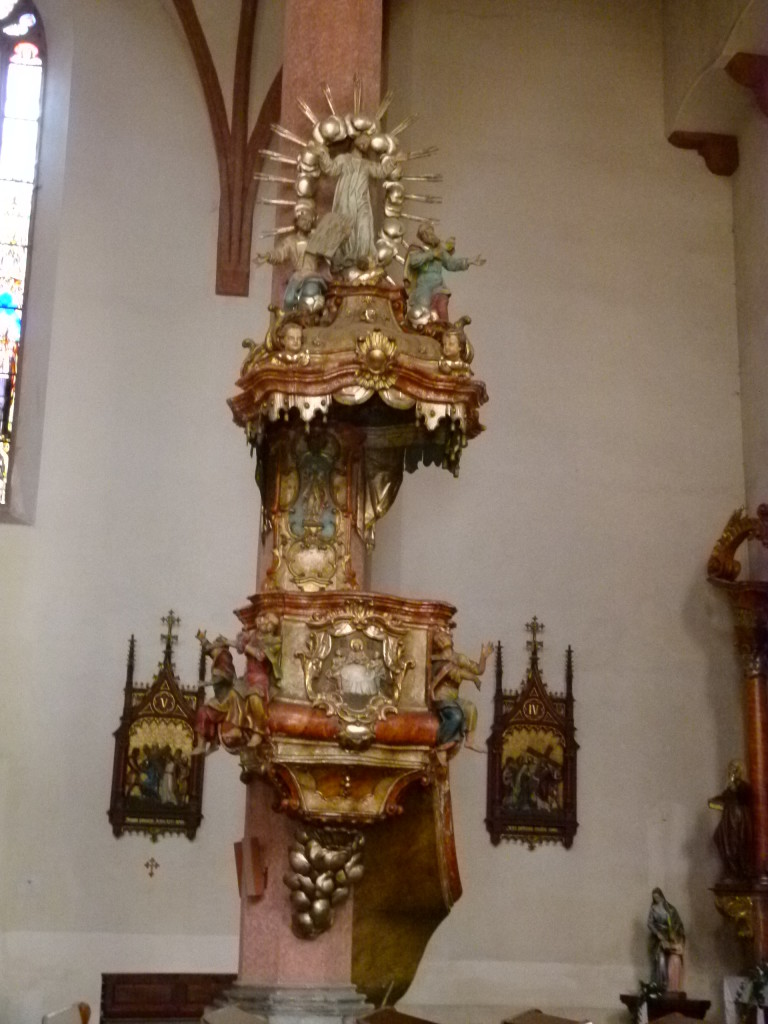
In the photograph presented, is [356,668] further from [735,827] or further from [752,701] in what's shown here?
[752,701]

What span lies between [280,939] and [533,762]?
16.1 feet

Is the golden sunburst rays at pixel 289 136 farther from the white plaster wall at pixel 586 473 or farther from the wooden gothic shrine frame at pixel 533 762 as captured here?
the wooden gothic shrine frame at pixel 533 762

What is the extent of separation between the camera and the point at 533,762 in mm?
12062

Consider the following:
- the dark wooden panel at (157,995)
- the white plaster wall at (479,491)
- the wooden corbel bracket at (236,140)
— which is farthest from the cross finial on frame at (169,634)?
the wooden corbel bracket at (236,140)

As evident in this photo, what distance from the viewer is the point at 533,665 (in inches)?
483

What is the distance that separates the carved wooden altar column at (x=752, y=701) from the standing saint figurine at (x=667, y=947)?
42 cm

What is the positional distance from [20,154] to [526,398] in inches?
204

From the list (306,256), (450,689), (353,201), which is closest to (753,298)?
(353,201)

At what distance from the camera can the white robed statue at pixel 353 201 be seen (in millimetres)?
7980

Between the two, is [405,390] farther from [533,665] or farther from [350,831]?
[533,665]

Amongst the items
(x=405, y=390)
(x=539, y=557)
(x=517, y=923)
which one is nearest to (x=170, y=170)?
(x=539, y=557)

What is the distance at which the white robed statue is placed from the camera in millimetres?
7980

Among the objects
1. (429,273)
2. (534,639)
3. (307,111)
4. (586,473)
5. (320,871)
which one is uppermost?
(307,111)

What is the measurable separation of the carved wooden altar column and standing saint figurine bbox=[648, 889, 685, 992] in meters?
0.42
